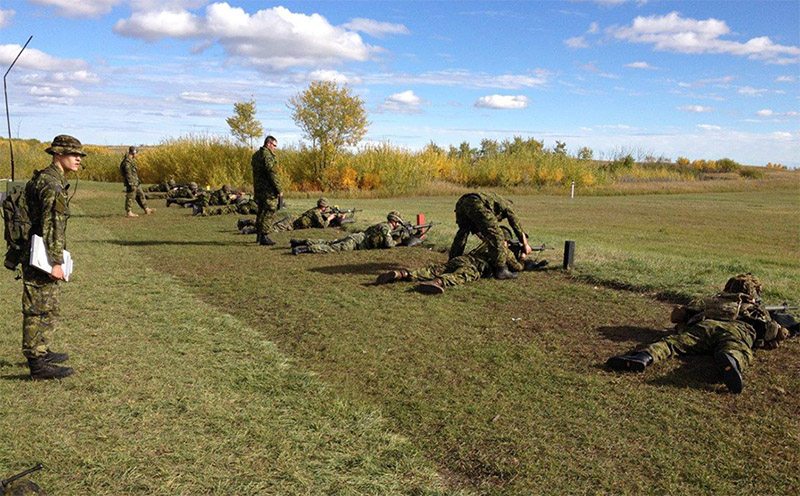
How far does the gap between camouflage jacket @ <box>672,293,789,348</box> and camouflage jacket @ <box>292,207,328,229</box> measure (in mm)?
11516

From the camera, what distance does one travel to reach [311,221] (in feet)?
54.6

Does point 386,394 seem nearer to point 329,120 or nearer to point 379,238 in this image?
point 379,238

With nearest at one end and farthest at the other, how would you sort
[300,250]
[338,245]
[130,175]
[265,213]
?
[300,250], [338,245], [265,213], [130,175]

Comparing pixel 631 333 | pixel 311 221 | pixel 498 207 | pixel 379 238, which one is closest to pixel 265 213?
pixel 379 238

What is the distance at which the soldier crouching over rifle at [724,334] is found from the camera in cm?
539

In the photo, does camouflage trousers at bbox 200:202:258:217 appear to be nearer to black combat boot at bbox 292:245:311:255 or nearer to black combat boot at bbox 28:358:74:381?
black combat boot at bbox 292:245:311:255

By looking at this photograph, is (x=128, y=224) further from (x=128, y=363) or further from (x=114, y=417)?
(x=114, y=417)

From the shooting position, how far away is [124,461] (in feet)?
13.0

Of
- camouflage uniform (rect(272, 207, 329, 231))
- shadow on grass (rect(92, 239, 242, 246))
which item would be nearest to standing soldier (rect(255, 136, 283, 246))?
shadow on grass (rect(92, 239, 242, 246))

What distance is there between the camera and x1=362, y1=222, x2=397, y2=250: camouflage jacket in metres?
12.8

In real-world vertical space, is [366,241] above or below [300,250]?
above

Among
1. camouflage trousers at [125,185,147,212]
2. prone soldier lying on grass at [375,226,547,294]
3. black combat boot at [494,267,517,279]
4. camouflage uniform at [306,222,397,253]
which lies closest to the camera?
prone soldier lying on grass at [375,226,547,294]

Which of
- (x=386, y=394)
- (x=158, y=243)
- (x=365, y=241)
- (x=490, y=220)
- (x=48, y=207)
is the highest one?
(x=48, y=207)

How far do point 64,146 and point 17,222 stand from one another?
72cm
